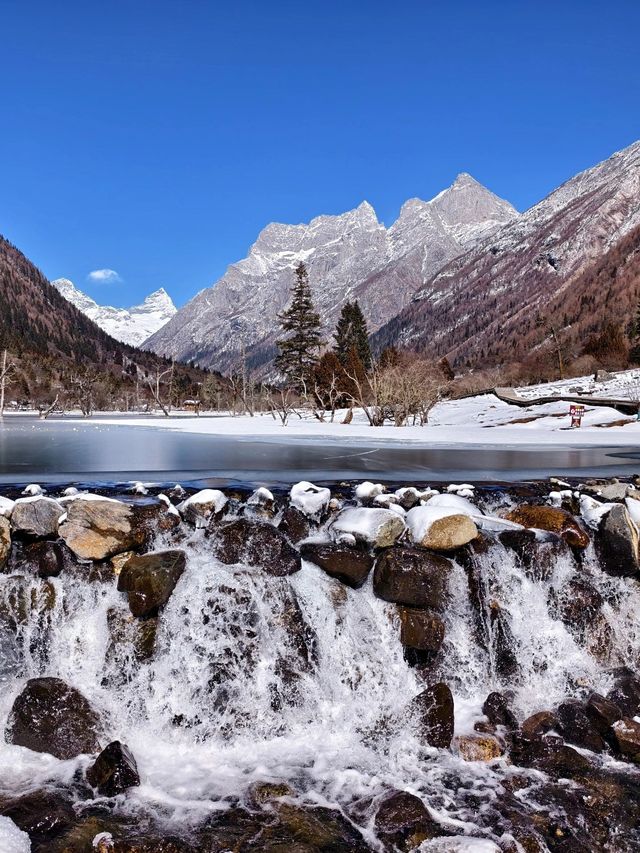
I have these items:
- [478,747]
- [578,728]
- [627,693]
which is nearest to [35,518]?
[478,747]

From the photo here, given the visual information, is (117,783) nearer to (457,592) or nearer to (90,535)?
(90,535)

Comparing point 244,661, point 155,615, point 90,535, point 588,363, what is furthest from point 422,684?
point 588,363

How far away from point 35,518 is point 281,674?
11.7ft

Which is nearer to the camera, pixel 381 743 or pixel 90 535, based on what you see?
pixel 381 743

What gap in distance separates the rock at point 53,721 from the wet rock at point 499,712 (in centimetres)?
398

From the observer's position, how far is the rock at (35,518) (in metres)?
6.59

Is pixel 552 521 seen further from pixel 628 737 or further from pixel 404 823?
pixel 404 823

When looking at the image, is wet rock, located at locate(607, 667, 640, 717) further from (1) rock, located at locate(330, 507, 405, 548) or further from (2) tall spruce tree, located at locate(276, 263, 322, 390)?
(2) tall spruce tree, located at locate(276, 263, 322, 390)

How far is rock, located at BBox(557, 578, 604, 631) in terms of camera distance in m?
6.84

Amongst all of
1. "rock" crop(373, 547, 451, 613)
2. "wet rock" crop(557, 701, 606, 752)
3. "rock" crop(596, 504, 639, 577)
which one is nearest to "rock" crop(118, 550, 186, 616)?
"rock" crop(373, 547, 451, 613)

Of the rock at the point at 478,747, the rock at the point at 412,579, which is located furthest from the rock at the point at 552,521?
the rock at the point at 478,747

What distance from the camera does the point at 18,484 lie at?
9852mm

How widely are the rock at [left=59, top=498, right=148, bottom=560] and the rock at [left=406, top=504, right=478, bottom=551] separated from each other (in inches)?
141

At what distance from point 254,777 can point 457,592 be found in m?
3.18
